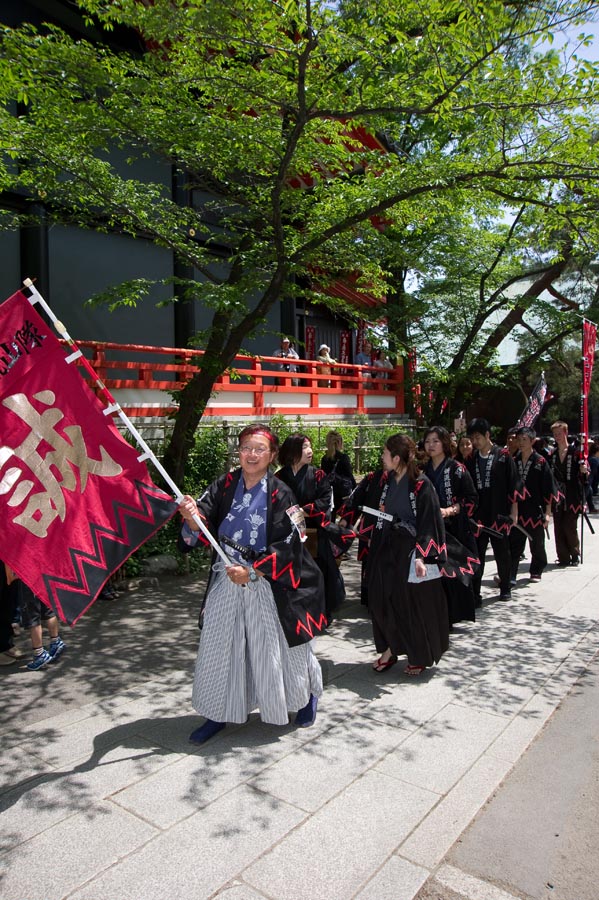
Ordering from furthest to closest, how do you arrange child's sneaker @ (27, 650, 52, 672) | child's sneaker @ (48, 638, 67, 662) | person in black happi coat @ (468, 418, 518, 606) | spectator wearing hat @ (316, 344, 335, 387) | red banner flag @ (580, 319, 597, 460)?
spectator wearing hat @ (316, 344, 335, 387)
red banner flag @ (580, 319, 597, 460)
person in black happi coat @ (468, 418, 518, 606)
child's sneaker @ (48, 638, 67, 662)
child's sneaker @ (27, 650, 52, 672)

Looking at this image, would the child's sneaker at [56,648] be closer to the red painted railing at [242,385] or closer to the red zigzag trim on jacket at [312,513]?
the red zigzag trim on jacket at [312,513]

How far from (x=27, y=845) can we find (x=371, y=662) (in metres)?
2.79

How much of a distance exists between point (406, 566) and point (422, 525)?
0.32 metres

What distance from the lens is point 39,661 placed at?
4.82 m

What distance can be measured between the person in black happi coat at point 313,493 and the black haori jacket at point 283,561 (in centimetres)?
170

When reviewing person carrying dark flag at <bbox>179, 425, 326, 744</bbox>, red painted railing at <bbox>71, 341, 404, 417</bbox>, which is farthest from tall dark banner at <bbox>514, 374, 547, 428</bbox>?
person carrying dark flag at <bbox>179, 425, 326, 744</bbox>

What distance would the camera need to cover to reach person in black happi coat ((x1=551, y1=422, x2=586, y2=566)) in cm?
830

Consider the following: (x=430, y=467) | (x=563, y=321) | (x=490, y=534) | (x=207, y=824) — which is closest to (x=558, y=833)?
(x=207, y=824)

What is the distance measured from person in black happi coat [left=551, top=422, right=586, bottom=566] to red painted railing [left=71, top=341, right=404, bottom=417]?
4323mm

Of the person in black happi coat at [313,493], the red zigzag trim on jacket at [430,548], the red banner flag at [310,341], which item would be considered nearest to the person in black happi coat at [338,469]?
the person in black happi coat at [313,493]

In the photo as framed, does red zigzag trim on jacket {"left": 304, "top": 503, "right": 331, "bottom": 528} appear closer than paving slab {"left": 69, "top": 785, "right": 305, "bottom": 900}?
No

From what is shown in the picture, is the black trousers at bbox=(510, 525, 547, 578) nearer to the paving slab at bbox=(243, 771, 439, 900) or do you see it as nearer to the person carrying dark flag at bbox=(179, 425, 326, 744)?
the person carrying dark flag at bbox=(179, 425, 326, 744)

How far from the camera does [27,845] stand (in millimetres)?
2705

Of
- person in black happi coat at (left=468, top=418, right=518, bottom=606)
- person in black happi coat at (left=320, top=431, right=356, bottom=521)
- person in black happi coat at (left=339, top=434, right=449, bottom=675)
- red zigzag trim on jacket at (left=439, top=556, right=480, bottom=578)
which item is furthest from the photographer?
person in black happi coat at (left=320, top=431, right=356, bottom=521)
